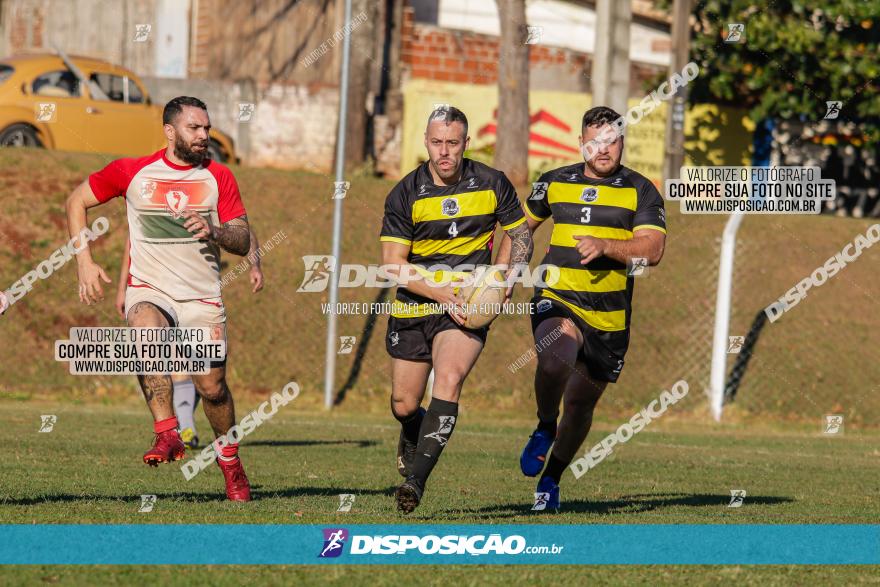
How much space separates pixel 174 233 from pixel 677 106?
1553cm

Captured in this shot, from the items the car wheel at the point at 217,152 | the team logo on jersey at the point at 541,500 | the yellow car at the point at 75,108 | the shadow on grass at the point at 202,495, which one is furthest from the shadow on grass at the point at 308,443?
the car wheel at the point at 217,152

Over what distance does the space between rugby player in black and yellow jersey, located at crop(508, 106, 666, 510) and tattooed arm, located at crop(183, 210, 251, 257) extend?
1.83 meters

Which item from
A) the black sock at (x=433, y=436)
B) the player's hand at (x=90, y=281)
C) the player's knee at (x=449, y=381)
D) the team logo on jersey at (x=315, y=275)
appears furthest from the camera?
the team logo on jersey at (x=315, y=275)

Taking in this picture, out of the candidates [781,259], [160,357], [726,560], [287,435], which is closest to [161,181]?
[160,357]

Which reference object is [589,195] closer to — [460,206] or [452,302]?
[460,206]

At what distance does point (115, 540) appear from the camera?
6.43 meters

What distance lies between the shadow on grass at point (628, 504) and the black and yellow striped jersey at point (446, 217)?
1338 millimetres

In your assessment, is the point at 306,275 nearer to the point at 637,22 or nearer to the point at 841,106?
the point at 841,106

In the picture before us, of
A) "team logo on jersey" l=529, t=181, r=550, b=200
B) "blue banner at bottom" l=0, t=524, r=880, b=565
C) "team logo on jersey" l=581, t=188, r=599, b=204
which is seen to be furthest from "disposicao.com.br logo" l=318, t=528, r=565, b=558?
"team logo on jersey" l=529, t=181, r=550, b=200

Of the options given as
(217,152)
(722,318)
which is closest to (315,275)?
(217,152)

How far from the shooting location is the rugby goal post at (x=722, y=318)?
17672 mm

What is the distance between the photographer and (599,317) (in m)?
8.93

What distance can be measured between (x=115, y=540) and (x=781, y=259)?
1648 cm

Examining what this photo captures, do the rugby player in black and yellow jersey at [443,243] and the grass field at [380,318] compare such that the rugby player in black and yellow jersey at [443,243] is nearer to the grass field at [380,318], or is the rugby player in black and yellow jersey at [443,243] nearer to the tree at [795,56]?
the grass field at [380,318]
